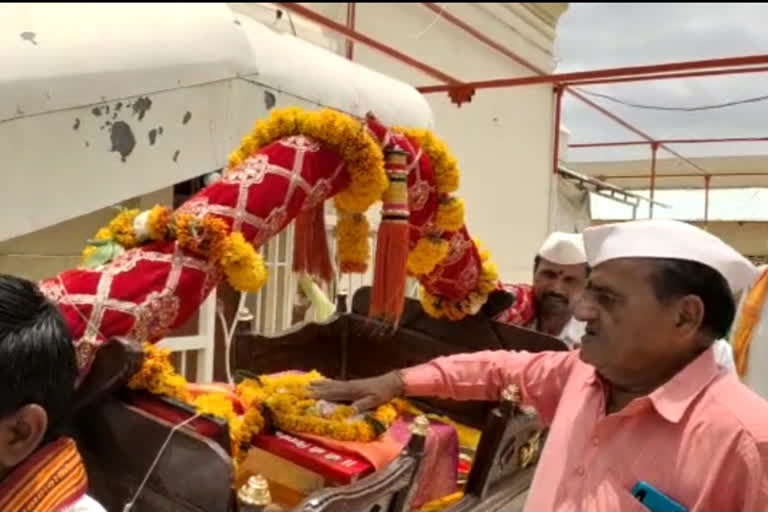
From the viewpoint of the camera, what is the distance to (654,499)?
0.82 meters

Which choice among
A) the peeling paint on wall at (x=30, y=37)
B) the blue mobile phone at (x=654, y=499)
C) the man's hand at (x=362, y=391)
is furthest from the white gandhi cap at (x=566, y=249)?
the peeling paint on wall at (x=30, y=37)

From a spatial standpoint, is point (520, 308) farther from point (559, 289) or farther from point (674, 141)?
point (674, 141)

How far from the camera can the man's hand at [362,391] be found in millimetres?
1287

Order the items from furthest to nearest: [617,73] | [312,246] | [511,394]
→ [312,246] < [511,394] < [617,73]

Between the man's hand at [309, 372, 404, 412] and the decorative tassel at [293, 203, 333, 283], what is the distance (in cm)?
23

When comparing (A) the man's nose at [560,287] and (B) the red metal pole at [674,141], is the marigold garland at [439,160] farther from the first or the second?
(A) the man's nose at [560,287]

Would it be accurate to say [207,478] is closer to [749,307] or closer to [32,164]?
[32,164]

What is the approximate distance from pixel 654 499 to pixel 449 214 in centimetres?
77

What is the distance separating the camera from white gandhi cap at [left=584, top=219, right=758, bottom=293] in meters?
0.88

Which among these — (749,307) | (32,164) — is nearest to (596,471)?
(749,307)

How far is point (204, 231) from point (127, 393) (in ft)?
0.82

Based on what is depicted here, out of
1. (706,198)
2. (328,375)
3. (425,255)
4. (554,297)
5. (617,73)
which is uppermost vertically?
(617,73)

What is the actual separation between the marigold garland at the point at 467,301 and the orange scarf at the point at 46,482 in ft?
3.32

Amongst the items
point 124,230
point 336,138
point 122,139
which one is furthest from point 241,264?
point 122,139
